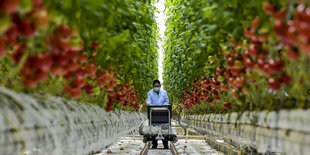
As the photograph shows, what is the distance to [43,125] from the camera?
2.62 metres

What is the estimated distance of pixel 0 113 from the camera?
198 centimetres

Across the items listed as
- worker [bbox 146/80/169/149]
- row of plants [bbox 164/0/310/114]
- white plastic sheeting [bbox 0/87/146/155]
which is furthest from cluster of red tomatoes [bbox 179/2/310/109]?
worker [bbox 146/80/169/149]

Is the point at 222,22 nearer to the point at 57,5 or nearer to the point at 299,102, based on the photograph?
the point at 299,102

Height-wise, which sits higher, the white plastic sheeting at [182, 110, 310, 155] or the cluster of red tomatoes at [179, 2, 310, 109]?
the cluster of red tomatoes at [179, 2, 310, 109]

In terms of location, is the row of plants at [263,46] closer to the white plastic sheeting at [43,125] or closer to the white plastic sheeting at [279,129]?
the white plastic sheeting at [279,129]

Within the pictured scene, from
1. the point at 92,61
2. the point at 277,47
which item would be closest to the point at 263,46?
the point at 277,47

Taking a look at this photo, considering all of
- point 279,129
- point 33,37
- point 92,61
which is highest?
point 92,61

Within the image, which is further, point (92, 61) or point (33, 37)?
point (92, 61)

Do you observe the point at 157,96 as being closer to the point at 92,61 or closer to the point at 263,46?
the point at 92,61

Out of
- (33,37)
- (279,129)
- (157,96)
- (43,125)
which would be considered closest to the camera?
(33,37)

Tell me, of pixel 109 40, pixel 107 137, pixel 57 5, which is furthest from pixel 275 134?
pixel 107 137

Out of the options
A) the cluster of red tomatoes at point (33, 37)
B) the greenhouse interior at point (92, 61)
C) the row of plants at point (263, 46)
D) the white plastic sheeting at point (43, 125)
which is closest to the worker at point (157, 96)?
the row of plants at point (263, 46)

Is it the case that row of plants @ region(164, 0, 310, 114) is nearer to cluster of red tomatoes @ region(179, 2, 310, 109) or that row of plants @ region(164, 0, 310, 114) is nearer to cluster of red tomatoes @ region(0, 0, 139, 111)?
cluster of red tomatoes @ region(179, 2, 310, 109)

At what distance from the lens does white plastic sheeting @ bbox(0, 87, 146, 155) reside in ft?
6.92
